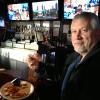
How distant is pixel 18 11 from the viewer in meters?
3.89

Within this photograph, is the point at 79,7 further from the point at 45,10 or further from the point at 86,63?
the point at 86,63

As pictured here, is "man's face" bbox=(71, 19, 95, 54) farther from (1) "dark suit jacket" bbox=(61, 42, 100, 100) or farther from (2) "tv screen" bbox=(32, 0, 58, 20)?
(2) "tv screen" bbox=(32, 0, 58, 20)

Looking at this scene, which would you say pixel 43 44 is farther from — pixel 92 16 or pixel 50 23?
pixel 92 16

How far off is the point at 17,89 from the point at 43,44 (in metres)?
1.84

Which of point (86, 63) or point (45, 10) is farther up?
point (45, 10)

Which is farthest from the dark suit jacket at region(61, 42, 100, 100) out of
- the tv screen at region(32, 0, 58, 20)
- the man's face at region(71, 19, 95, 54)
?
the tv screen at region(32, 0, 58, 20)

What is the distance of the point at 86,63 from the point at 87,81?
12 centimetres

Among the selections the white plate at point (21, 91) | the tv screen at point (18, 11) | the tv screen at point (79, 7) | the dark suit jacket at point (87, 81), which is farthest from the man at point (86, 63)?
the tv screen at point (18, 11)

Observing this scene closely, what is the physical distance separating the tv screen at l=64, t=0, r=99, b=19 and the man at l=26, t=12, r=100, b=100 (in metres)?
1.53

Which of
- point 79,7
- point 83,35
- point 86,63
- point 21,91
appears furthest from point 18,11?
point 86,63

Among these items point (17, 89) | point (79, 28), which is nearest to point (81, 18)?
point (79, 28)

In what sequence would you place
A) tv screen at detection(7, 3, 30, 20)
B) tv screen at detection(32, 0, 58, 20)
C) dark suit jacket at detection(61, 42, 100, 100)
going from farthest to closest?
1. tv screen at detection(7, 3, 30, 20)
2. tv screen at detection(32, 0, 58, 20)
3. dark suit jacket at detection(61, 42, 100, 100)

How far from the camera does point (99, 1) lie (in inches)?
114

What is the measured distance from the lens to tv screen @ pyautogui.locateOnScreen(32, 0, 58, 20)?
3.41 meters
